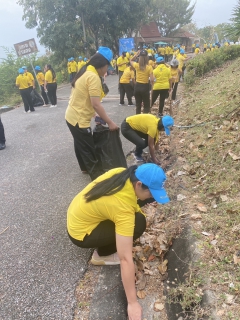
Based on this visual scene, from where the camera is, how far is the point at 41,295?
7.18ft

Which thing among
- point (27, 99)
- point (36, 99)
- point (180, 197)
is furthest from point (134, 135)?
point (36, 99)

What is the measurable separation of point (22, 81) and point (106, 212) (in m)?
8.53

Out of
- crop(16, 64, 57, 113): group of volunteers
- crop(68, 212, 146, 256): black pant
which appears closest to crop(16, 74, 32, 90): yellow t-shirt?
crop(16, 64, 57, 113): group of volunteers

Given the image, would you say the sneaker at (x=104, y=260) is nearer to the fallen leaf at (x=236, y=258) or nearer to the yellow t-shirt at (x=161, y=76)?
the fallen leaf at (x=236, y=258)

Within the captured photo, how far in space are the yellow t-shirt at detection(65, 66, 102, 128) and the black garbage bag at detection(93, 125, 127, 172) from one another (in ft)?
1.13

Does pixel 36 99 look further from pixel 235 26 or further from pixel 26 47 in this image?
pixel 235 26

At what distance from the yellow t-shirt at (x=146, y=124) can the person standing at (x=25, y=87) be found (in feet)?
20.3

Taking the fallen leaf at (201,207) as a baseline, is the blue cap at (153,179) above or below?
above

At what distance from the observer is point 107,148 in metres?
3.73

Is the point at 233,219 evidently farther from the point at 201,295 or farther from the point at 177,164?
the point at 177,164

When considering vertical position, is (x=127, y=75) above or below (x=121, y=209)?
below

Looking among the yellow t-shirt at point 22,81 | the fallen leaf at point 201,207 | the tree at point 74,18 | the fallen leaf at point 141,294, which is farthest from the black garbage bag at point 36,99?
the tree at point 74,18

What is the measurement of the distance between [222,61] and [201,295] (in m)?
14.8

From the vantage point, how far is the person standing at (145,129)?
3.96m
